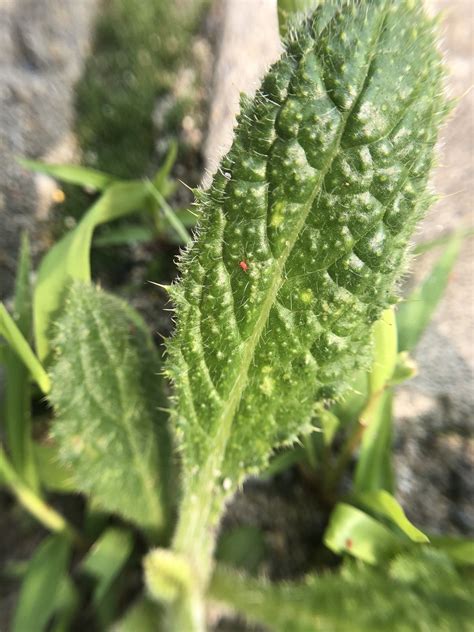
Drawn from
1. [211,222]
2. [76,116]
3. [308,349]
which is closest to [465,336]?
[308,349]

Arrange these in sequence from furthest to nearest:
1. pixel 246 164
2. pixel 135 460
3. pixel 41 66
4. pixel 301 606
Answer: pixel 41 66, pixel 135 460, pixel 301 606, pixel 246 164

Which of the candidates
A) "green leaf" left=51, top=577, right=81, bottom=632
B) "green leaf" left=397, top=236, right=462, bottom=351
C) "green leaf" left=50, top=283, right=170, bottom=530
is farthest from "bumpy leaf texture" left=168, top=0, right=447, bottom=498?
"green leaf" left=51, top=577, right=81, bottom=632

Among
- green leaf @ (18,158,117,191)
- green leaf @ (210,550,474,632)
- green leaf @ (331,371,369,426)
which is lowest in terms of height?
green leaf @ (210,550,474,632)

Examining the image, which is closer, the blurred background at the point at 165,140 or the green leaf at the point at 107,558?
the green leaf at the point at 107,558

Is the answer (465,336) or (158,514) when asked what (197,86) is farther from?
(158,514)

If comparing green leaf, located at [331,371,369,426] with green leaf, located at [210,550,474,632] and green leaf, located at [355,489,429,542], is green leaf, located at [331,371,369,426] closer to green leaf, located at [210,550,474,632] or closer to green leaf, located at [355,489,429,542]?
green leaf, located at [355,489,429,542]

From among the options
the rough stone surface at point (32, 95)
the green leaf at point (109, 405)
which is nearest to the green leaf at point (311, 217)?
the green leaf at point (109, 405)

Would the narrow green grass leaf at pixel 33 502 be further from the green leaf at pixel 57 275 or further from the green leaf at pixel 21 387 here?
the green leaf at pixel 57 275
